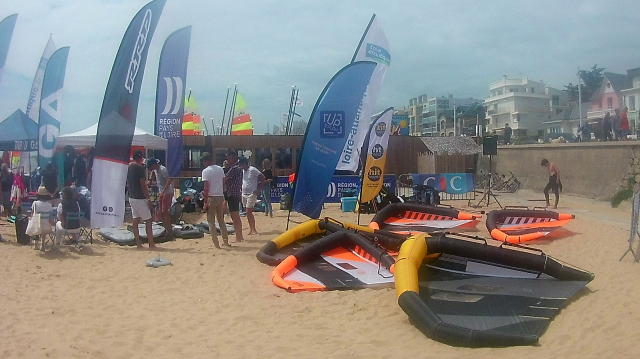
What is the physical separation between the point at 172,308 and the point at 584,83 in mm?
64969

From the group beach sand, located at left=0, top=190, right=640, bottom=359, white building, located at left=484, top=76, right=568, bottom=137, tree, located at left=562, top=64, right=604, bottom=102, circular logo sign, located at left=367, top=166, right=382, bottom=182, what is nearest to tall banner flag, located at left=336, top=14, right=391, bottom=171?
circular logo sign, located at left=367, top=166, right=382, bottom=182

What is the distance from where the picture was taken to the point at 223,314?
5.50 meters

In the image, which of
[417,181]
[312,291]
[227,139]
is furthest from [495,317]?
[227,139]

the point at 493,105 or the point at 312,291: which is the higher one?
the point at 493,105

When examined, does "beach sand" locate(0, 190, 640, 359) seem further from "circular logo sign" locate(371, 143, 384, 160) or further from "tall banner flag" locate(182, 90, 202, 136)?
"tall banner flag" locate(182, 90, 202, 136)

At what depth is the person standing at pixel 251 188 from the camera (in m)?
10.5

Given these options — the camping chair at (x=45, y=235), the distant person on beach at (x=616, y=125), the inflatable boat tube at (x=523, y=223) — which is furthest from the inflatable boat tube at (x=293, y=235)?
the distant person on beach at (x=616, y=125)

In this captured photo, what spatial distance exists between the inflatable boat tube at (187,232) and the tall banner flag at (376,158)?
149 inches

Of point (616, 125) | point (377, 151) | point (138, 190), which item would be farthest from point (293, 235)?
point (616, 125)

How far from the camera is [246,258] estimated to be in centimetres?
819

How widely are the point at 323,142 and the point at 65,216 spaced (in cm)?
470

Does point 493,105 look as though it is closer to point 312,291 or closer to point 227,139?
point 227,139

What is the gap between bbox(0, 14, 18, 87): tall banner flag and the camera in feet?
35.5

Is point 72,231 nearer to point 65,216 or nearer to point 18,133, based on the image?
point 65,216
